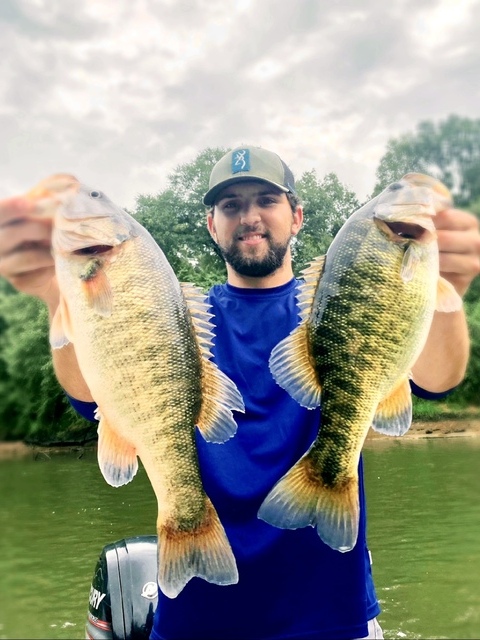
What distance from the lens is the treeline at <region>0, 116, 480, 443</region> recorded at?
13.5m

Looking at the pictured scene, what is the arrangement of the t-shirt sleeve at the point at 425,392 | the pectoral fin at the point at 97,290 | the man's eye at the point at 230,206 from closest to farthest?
the pectoral fin at the point at 97,290
the t-shirt sleeve at the point at 425,392
the man's eye at the point at 230,206

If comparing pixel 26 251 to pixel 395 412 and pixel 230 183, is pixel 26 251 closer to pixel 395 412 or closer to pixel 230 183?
pixel 230 183

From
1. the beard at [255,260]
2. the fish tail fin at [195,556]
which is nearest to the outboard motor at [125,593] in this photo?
the fish tail fin at [195,556]

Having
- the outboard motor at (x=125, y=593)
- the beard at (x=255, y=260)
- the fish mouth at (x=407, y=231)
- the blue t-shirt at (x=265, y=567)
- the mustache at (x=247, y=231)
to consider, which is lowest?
the outboard motor at (x=125, y=593)

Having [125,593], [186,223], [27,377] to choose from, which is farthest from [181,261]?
[125,593]

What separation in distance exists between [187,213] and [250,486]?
26.0 meters

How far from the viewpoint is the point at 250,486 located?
7.61 ft

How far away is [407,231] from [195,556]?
1247mm

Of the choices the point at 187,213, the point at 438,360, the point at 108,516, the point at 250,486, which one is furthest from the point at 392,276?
the point at 187,213

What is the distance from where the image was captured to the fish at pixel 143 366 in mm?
1951

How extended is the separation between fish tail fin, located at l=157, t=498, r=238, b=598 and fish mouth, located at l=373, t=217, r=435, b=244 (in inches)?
42.0

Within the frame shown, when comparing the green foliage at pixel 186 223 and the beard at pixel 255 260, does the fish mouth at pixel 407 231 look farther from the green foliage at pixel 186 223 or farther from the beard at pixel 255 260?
the green foliage at pixel 186 223

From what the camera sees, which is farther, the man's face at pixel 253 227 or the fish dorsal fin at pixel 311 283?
the man's face at pixel 253 227

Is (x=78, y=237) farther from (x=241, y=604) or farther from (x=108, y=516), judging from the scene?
(x=108, y=516)
